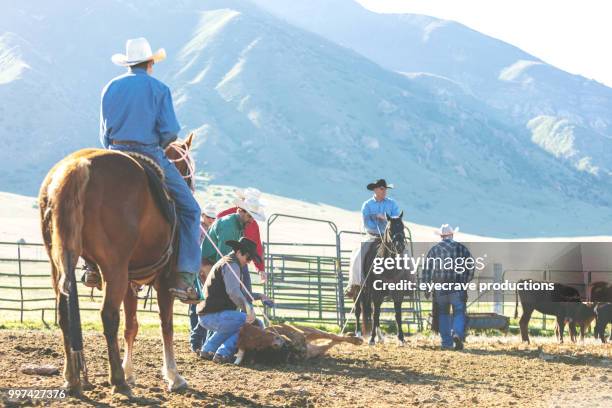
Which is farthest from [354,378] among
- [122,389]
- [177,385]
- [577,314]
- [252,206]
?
[577,314]

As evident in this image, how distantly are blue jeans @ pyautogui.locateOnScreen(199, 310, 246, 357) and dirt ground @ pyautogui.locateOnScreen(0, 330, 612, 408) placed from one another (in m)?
0.26

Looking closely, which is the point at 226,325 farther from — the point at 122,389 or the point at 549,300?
the point at 549,300

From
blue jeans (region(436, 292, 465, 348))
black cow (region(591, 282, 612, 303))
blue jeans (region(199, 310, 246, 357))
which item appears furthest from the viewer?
black cow (region(591, 282, 612, 303))

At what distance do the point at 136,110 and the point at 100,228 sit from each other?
124cm

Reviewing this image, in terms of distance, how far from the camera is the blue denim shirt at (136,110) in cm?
734

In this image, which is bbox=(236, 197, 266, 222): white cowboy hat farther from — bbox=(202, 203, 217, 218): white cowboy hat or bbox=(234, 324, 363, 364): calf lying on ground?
bbox=(202, 203, 217, 218): white cowboy hat

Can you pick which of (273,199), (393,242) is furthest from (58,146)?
(393,242)

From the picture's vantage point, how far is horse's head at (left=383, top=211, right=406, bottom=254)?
13398 mm

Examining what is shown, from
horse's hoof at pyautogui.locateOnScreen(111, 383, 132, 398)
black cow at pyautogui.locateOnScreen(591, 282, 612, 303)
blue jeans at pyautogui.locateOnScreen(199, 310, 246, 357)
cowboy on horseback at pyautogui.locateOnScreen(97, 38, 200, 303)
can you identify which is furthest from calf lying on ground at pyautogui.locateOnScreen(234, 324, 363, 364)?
black cow at pyautogui.locateOnScreen(591, 282, 612, 303)

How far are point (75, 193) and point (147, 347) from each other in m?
4.89

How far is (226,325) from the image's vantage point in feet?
31.0

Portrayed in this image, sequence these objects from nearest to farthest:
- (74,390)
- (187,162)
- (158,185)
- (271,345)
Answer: (74,390) < (158,185) < (187,162) < (271,345)

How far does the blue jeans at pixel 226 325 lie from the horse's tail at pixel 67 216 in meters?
3.09

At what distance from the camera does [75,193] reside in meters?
6.39
